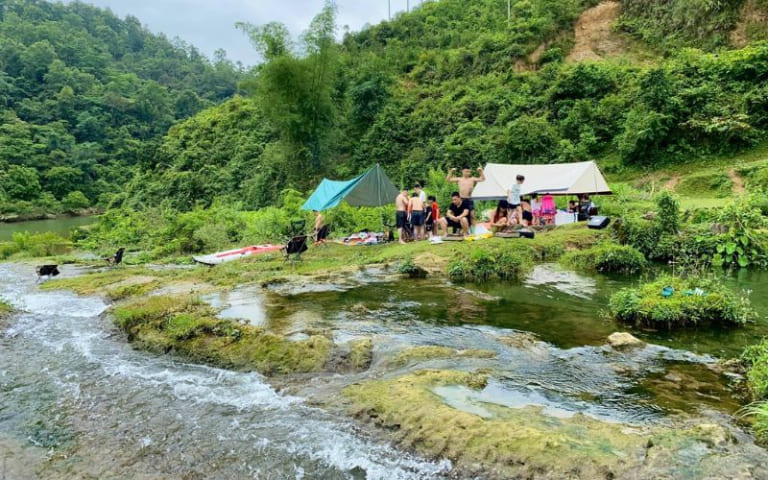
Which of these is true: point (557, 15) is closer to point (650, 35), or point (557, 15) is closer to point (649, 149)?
point (650, 35)

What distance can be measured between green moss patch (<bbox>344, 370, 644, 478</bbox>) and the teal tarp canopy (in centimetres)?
997

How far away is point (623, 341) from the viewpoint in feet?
17.7

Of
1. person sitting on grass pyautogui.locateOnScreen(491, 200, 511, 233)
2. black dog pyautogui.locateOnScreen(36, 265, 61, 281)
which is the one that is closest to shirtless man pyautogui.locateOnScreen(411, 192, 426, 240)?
person sitting on grass pyautogui.locateOnScreen(491, 200, 511, 233)

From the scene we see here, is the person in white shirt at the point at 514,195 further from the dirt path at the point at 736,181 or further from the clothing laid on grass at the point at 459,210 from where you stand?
the dirt path at the point at 736,181

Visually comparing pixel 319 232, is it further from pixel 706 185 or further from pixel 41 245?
pixel 706 185

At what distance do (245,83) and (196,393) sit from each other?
81.9ft

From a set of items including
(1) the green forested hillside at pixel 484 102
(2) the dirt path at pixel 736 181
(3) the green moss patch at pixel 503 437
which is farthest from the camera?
(1) the green forested hillside at pixel 484 102

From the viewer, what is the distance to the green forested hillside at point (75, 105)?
4244 centimetres

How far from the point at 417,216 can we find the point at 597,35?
22101mm

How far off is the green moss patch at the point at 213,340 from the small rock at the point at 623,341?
312 cm

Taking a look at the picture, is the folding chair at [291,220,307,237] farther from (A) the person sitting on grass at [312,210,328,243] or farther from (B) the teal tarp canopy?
(A) the person sitting on grass at [312,210,328,243]

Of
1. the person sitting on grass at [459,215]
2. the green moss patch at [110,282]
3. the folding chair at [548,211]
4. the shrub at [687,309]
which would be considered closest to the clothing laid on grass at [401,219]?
the person sitting on grass at [459,215]

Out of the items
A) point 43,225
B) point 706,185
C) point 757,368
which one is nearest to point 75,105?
point 43,225

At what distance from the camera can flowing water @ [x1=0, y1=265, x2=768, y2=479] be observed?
3.87 m
